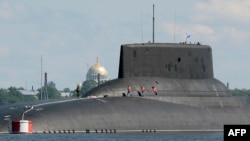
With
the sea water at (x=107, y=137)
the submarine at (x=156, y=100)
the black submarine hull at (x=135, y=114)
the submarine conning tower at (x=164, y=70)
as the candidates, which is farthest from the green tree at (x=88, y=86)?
the sea water at (x=107, y=137)

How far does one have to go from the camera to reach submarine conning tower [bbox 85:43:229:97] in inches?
2211

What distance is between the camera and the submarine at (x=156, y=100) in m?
52.5

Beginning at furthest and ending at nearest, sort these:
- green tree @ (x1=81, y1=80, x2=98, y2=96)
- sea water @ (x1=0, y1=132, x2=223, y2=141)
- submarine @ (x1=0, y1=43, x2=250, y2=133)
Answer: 1. green tree @ (x1=81, y1=80, x2=98, y2=96)
2. submarine @ (x1=0, y1=43, x2=250, y2=133)
3. sea water @ (x1=0, y1=132, x2=223, y2=141)

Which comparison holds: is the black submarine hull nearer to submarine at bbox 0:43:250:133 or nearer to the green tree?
submarine at bbox 0:43:250:133

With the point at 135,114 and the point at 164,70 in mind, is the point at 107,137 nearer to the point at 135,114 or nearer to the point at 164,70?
the point at 135,114

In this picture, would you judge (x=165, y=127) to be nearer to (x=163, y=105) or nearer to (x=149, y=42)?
(x=163, y=105)

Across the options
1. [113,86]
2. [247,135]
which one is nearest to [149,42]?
[113,86]

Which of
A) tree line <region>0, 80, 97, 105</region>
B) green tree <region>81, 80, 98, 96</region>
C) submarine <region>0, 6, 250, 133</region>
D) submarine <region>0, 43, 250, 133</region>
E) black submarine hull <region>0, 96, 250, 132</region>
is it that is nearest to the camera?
black submarine hull <region>0, 96, 250, 132</region>

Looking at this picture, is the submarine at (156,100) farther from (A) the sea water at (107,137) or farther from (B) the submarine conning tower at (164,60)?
(A) the sea water at (107,137)

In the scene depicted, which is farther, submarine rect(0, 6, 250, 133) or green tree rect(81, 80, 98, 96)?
green tree rect(81, 80, 98, 96)

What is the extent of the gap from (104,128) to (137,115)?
260 centimetres

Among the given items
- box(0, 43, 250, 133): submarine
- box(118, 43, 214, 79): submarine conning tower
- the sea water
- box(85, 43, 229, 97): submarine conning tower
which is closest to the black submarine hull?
box(0, 43, 250, 133): submarine

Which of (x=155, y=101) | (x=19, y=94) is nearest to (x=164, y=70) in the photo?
(x=155, y=101)

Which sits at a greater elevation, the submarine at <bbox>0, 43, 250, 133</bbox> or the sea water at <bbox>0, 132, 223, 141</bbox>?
the submarine at <bbox>0, 43, 250, 133</bbox>
